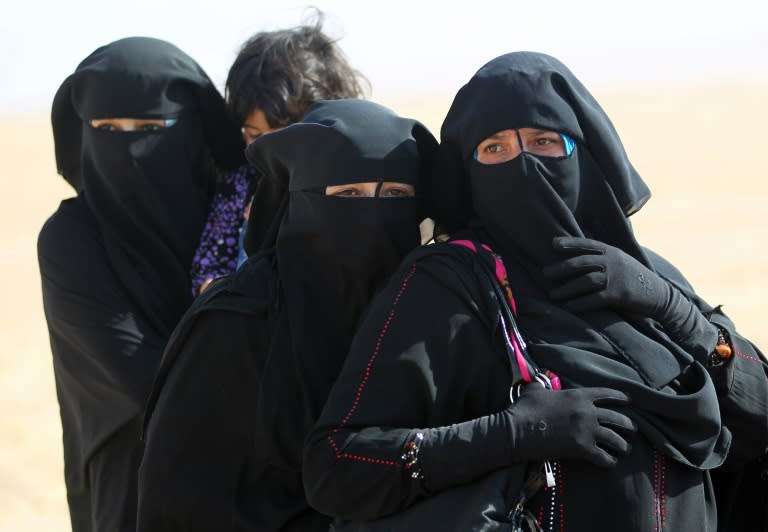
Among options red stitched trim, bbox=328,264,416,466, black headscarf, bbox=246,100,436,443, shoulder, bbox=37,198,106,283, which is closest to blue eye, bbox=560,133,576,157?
black headscarf, bbox=246,100,436,443

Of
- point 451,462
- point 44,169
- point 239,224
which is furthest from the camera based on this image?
point 44,169

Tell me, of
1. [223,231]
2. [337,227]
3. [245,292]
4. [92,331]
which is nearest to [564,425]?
[337,227]

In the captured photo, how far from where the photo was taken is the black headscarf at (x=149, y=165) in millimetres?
4062

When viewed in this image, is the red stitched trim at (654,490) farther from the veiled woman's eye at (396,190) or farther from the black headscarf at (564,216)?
the veiled woman's eye at (396,190)

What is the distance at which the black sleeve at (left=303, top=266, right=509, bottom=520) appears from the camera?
2.62m

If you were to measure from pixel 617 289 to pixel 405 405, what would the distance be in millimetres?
558

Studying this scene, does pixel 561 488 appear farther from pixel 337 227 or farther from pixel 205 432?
pixel 205 432

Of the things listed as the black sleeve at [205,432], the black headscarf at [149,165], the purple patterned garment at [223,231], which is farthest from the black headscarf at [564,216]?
the black headscarf at [149,165]

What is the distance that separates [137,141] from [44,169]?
→ 70.8ft

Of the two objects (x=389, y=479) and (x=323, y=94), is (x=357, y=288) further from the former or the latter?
(x=323, y=94)

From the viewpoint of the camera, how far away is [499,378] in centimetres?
275

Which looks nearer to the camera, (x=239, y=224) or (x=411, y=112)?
(x=239, y=224)

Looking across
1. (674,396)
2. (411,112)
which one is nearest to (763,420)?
(674,396)

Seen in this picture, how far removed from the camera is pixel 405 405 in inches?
106
